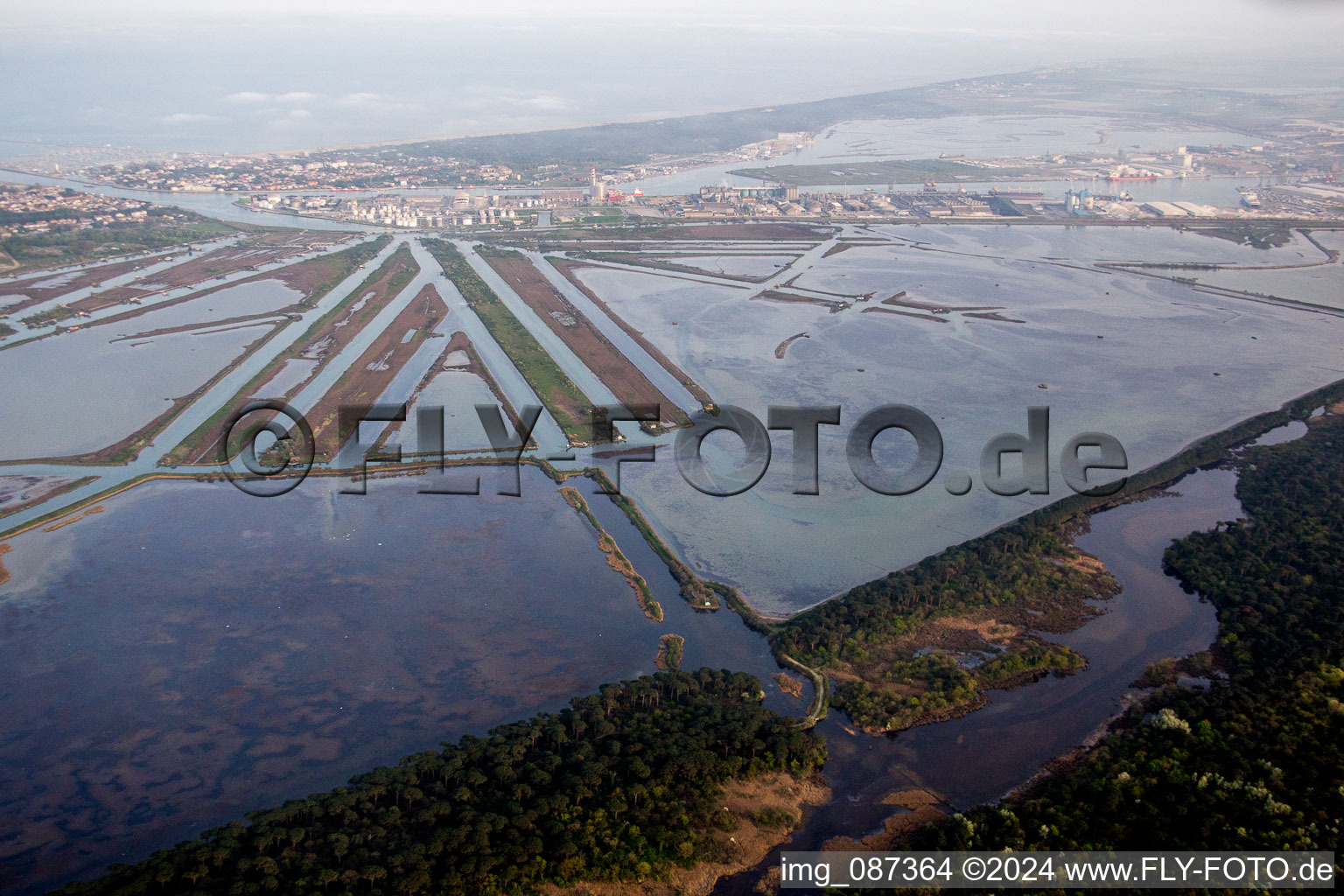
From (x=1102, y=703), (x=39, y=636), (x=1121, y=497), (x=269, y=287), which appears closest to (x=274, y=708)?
(x=39, y=636)

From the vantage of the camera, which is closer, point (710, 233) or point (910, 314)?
point (910, 314)

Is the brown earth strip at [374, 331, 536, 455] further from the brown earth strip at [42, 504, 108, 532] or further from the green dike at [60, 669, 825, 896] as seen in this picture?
the green dike at [60, 669, 825, 896]

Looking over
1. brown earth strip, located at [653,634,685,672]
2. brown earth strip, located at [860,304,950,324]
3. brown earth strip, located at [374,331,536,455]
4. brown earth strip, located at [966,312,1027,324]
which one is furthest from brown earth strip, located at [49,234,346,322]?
brown earth strip, located at [966,312,1027,324]

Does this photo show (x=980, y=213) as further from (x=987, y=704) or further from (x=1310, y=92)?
(x=1310, y=92)

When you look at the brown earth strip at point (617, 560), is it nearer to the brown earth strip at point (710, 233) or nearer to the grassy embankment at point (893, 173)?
the brown earth strip at point (710, 233)

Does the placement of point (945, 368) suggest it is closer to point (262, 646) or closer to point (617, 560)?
point (617, 560)

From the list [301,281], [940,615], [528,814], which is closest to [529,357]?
[301,281]
